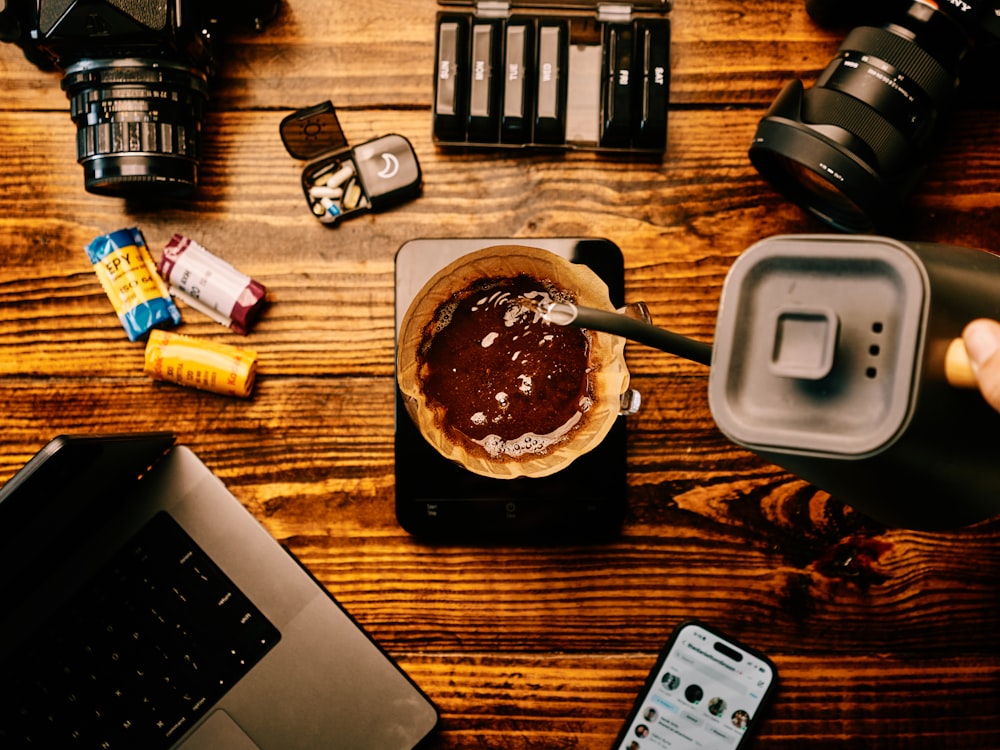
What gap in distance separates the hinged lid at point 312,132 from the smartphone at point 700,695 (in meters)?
0.54

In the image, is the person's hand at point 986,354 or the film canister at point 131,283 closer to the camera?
the person's hand at point 986,354

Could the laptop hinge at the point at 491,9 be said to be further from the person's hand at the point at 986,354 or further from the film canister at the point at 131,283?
the person's hand at the point at 986,354

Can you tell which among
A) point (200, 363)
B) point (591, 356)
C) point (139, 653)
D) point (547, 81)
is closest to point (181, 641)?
point (139, 653)

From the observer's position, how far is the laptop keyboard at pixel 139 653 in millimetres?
629

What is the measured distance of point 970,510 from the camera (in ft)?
1.30

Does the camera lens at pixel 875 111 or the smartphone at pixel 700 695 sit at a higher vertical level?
the camera lens at pixel 875 111

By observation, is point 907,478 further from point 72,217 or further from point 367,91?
point 72,217

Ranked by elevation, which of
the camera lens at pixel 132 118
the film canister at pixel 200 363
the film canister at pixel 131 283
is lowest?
the film canister at pixel 200 363

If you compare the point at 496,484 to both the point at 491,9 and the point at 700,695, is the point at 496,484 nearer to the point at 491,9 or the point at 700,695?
the point at 700,695

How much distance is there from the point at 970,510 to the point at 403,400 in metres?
0.43

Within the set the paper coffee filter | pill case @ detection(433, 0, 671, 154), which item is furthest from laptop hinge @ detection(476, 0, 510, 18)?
the paper coffee filter

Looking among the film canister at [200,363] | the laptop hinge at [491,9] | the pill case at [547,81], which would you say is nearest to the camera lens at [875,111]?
the pill case at [547,81]

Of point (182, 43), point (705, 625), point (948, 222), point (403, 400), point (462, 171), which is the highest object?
point (182, 43)

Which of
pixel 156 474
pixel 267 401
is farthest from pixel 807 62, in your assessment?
pixel 156 474
